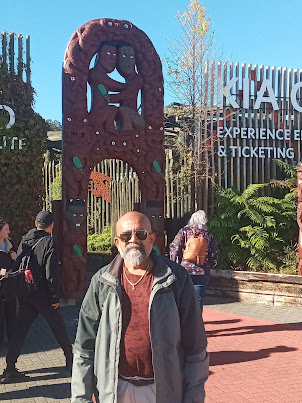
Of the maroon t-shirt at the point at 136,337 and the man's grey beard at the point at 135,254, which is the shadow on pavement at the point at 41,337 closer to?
the maroon t-shirt at the point at 136,337

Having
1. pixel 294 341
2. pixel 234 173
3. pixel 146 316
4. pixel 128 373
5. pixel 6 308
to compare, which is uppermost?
pixel 234 173

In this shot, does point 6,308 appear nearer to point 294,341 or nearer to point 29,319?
point 29,319

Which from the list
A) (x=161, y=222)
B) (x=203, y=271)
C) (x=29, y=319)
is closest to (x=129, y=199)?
(x=161, y=222)

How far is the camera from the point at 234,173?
40.2 feet

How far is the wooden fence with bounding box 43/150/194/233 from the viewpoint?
1188cm

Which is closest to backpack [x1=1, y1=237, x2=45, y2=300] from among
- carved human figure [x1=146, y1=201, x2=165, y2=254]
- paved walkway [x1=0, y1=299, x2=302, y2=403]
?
paved walkway [x1=0, y1=299, x2=302, y2=403]

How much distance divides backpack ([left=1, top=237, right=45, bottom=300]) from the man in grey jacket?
2.69m

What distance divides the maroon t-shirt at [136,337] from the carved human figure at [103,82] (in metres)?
7.29

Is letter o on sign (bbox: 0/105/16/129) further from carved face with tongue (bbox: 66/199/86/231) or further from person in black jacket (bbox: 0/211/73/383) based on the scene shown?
person in black jacket (bbox: 0/211/73/383)

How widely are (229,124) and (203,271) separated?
6.12 meters

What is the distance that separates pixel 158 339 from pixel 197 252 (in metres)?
4.25

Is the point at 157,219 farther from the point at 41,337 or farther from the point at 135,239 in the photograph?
the point at 135,239

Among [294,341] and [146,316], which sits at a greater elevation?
[146,316]

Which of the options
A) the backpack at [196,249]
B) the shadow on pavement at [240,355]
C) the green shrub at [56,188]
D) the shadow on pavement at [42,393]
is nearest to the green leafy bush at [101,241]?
the green shrub at [56,188]
